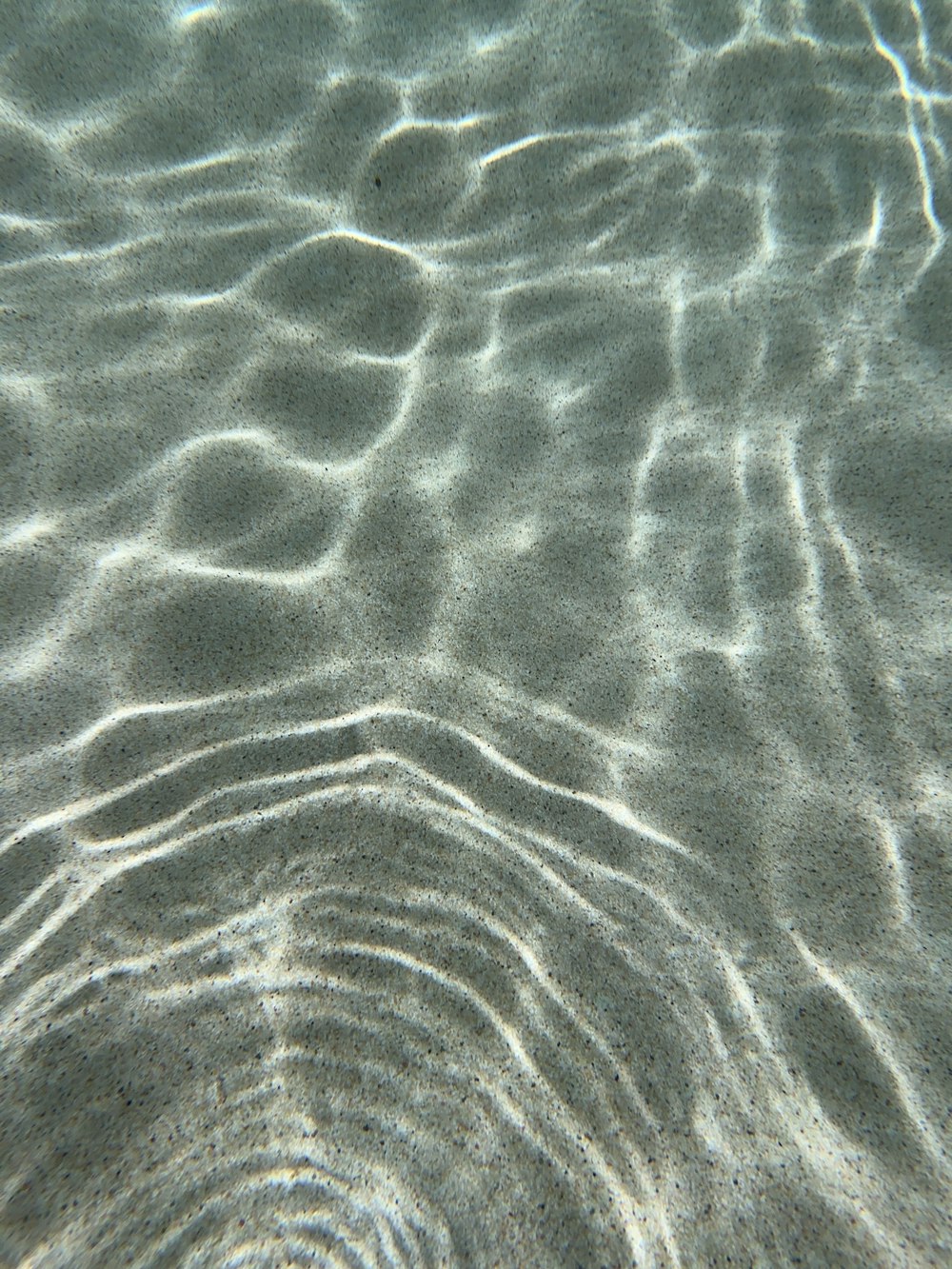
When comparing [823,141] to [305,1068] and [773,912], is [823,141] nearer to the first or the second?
[773,912]

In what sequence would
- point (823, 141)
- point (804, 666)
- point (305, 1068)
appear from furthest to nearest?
1. point (823, 141)
2. point (804, 666)
3. point (305, 1068)

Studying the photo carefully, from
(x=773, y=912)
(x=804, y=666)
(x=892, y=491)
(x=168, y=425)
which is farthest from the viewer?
(x=168, y=425)

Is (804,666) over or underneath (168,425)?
underneath

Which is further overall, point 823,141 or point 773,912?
point 823,141

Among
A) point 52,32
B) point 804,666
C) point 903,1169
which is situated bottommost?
point 903,1169

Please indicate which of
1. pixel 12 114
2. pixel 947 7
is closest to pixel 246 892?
pixel 12 114

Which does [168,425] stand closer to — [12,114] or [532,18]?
[12,114]

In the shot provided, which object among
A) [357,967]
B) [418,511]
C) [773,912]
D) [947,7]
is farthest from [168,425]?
[947,7]
